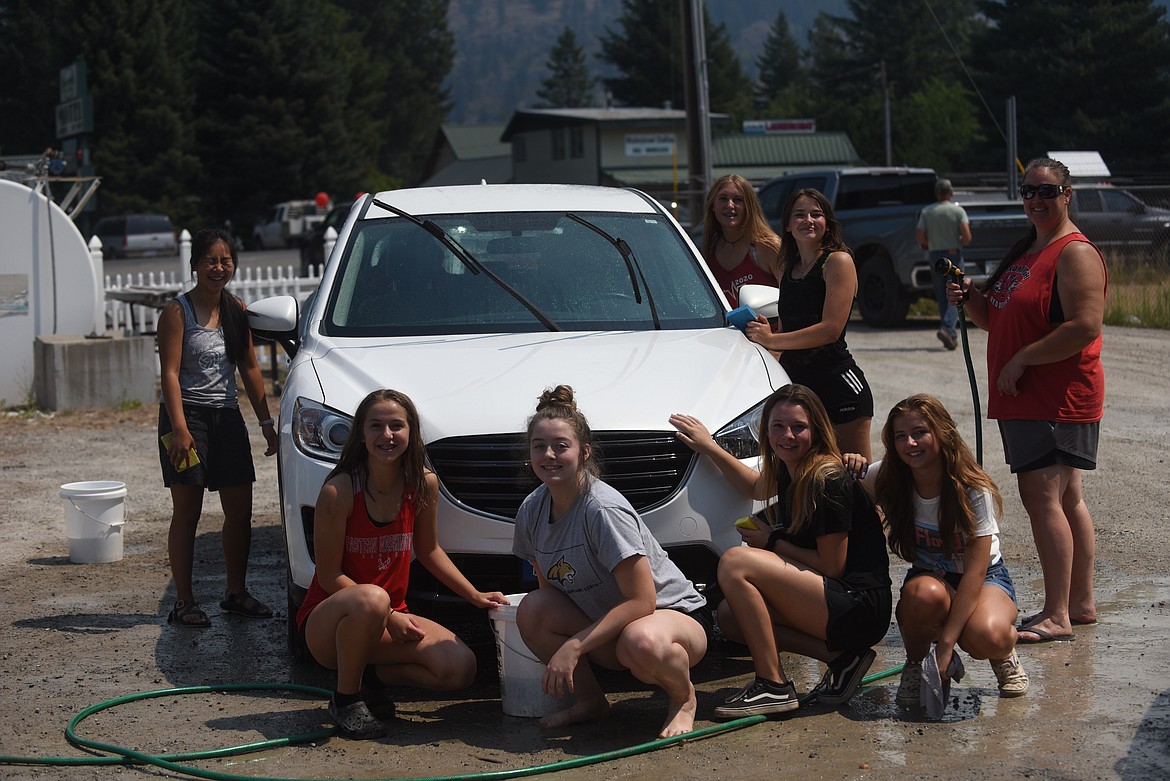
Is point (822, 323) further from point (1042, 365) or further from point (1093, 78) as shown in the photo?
point (1093, 78)

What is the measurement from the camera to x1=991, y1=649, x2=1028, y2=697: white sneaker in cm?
472

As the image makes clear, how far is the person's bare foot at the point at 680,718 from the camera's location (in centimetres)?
438

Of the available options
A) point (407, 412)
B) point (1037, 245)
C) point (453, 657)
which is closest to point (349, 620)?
point (453, 657)

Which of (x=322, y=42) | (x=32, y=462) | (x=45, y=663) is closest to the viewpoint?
(x=45, y=663)

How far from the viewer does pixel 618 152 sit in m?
54.3

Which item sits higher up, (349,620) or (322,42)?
(322,42)

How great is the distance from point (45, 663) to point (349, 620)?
5.24 ft

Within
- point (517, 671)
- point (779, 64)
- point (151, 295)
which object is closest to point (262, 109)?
point (151, 295)

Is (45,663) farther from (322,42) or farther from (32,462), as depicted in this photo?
(322,42)

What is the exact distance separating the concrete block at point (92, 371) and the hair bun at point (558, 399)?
9.47m

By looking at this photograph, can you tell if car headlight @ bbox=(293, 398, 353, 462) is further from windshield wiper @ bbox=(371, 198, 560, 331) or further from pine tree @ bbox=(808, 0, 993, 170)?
pine tree @ bbox=(808, 0, 993, 170)

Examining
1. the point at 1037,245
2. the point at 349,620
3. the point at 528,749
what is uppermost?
the point at 1037,245

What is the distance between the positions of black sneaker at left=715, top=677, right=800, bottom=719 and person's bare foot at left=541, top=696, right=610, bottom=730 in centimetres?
40

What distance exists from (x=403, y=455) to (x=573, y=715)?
102 centimetres
